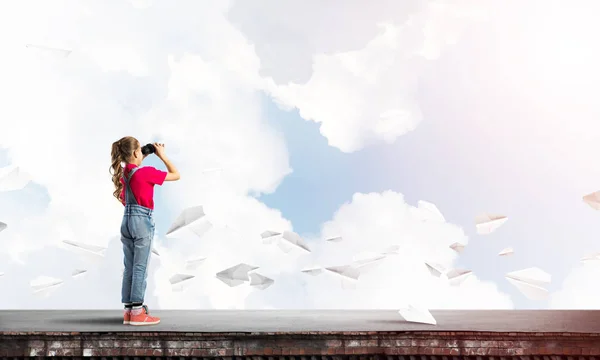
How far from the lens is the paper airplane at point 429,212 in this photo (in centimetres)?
616

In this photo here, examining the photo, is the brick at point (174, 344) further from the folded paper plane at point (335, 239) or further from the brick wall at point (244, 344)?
the folded paper plane at point (335, 239)

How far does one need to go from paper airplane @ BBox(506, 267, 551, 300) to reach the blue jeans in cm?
300

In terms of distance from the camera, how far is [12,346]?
3.87 metres

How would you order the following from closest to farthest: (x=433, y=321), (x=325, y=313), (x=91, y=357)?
(x=91, y=357)
(x=433, y=321)
(x=325, y=313)

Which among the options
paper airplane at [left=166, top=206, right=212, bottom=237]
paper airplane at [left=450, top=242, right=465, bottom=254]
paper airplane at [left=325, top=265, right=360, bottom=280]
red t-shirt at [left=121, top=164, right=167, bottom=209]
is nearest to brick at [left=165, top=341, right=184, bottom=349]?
red t-shirt at [left=121, top=164, right=167, bottom=209]

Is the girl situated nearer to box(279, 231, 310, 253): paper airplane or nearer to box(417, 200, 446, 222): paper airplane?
box(279, 231, 310, 253): paper airplane

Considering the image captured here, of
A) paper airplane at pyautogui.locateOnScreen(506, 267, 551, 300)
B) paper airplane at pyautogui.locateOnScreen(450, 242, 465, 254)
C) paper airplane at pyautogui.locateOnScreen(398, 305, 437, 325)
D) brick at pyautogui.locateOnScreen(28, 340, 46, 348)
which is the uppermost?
paper airplane at pyautogui.locateOnScreen(450, 242, 465, 254)

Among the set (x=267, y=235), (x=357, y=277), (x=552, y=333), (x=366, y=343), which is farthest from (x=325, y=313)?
(x=552, y=333)

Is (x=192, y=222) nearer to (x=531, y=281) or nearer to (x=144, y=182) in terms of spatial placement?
(x=144, y=182)

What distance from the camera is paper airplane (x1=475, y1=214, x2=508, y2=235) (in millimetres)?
5859

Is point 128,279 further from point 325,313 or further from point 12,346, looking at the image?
point 325,313

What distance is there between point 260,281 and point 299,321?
3.72 ft

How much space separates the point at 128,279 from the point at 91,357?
2.96ft

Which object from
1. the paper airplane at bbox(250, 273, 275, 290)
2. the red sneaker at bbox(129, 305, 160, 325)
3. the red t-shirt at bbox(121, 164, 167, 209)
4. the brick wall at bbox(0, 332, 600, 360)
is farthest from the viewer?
the paper airplane at bbox(250, 273, 275, 290)
